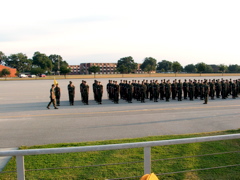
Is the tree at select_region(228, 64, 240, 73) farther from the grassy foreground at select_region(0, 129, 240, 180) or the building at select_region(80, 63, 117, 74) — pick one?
the grassy foreground at select_region(0, 129, 240, 180)

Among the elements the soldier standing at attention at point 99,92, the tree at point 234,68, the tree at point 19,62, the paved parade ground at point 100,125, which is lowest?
the paved parade ground at point 100,125

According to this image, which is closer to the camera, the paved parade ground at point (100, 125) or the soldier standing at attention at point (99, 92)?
the paved parade ground at point (100, 125)

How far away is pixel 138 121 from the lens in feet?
36.0

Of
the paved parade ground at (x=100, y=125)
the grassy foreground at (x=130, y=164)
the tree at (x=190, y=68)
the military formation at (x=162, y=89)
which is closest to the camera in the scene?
the grassy foreground at (x=130, y=164)

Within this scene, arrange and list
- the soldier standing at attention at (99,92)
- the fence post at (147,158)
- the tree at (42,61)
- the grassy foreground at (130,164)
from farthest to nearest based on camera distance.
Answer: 1. the tree at (42,61)
2. the soldier standing at attention at (99,92)
3. the grassy foreground at (130,164)
4. the fence post at (147,158)

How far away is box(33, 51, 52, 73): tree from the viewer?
355 ft

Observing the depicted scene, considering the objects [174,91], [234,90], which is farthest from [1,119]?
[234,90]

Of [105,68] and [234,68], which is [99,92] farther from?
[105,68]

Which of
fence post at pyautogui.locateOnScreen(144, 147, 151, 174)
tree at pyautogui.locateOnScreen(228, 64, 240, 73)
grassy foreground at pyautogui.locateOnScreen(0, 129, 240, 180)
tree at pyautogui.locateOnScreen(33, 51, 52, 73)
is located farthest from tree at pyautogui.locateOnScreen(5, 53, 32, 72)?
fence post at pyautogui.locateOnScreen(144, 147, 151, 174)

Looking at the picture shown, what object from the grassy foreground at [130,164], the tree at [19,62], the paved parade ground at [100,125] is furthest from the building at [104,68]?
the grassy foreground at [130,164]

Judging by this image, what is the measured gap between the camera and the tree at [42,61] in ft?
355

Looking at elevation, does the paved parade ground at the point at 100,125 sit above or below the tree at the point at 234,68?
below

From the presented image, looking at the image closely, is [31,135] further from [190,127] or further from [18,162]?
[18,162]

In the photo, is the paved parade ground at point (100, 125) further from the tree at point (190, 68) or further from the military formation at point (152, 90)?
the tree at point (190, 68)
